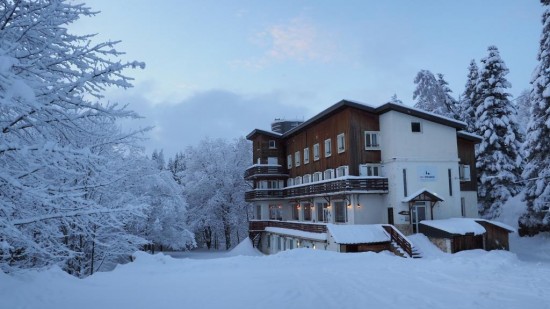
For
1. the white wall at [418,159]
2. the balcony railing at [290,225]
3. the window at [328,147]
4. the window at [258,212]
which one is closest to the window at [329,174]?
the window at [328,147]

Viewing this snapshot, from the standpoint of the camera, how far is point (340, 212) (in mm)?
36906

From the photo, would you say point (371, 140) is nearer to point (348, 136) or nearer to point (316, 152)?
point (348, 136)

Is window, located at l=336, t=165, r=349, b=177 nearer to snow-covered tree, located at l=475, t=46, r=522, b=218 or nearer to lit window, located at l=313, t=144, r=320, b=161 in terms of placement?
lit window, located at l=313, t=144, r=320, b=161

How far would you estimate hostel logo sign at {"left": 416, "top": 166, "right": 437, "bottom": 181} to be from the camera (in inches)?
1314

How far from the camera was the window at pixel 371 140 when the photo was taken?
35094 mm

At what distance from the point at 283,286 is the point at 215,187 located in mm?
44431

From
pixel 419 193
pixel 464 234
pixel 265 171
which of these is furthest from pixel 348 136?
pixel 265 171

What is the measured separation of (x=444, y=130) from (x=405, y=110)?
4.50m

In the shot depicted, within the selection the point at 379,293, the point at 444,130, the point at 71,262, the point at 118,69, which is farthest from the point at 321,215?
the point at 118,69

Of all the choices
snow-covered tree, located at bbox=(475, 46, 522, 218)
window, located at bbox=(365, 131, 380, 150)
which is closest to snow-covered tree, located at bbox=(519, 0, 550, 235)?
snow-covered tree, located at bbox=(475, 46, 522, 218)

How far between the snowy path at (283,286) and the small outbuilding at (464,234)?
9.88m

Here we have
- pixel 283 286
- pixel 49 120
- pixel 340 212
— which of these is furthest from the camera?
pixel 340 212

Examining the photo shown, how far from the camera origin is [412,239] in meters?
29.6

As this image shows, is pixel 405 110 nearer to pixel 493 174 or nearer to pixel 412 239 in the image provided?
pixel 412 239
